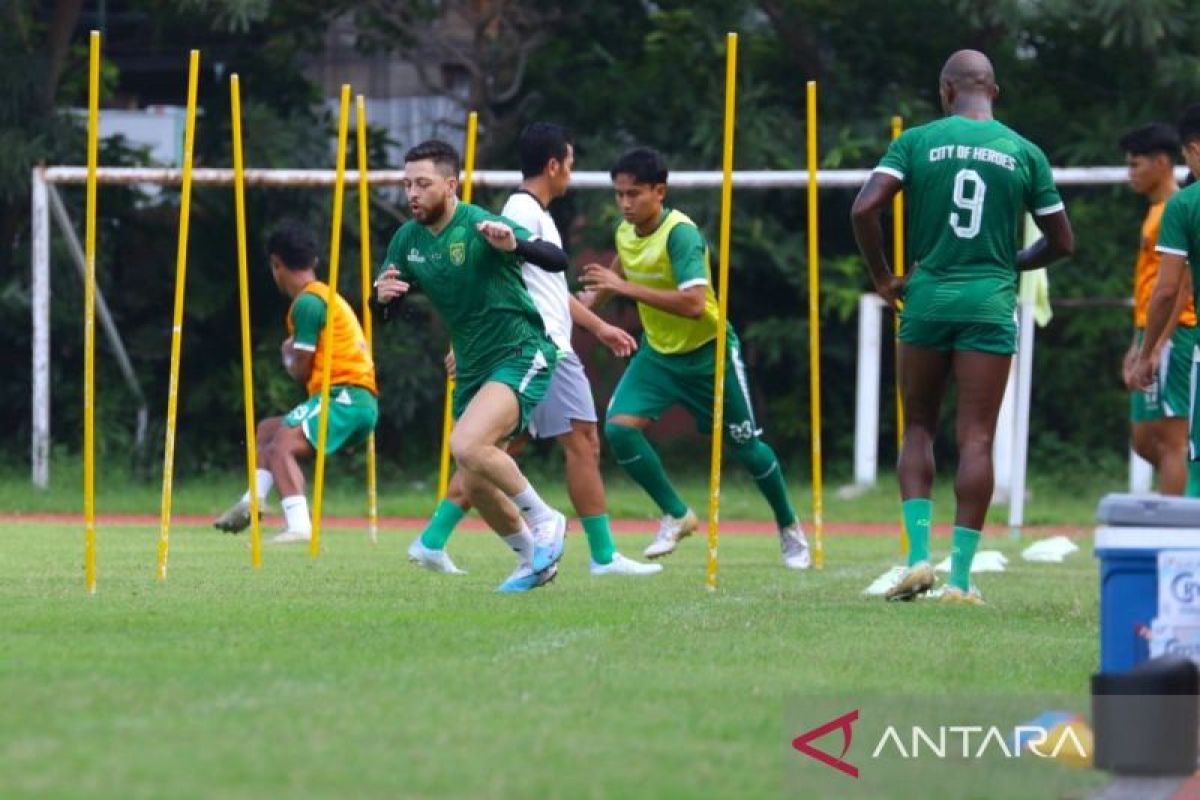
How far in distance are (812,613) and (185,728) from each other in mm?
3944

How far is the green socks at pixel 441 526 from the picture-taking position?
11086 mm

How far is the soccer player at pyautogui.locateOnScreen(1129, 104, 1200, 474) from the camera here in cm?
882

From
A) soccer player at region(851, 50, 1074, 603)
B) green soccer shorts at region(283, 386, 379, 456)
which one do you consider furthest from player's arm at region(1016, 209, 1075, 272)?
green soccer shorts at region(283, 386, 379, 456)

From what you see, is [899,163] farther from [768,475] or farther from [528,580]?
[768,475]

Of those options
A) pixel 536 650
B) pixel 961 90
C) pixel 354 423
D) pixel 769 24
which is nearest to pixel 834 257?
pixel 769 24

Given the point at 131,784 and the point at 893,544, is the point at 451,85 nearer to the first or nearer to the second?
the point at 893,544

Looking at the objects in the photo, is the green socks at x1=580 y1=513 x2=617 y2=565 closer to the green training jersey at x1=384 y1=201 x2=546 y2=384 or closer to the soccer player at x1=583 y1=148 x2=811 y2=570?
the soccer player at x1=583 y1=148 x2=811 y2=570

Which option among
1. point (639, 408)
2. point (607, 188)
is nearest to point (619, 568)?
point (639, 408)

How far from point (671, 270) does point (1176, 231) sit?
11.1 feet

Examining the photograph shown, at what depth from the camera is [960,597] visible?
30.9 ft

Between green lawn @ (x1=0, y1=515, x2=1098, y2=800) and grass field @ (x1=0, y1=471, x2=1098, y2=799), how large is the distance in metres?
0.01

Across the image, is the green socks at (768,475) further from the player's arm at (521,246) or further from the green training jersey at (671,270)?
the player's arm at (521,246)

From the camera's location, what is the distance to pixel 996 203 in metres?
9.44

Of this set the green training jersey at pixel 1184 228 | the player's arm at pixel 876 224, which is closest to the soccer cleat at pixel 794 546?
the player's arm at pixel 876 224
